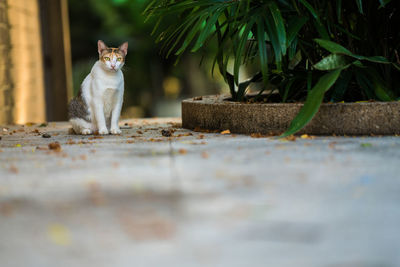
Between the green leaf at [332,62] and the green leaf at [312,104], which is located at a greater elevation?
the green leaf at [332,62]

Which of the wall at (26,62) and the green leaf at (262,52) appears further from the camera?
the wall at (26,62)

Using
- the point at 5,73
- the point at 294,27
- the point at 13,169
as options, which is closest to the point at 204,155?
the point at 13,169

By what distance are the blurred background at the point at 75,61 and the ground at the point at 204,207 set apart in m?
1.62

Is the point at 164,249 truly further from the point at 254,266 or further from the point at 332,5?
the point at 332,5

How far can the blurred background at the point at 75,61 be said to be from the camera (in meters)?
5.18

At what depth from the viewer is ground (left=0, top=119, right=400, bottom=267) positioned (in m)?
1.19

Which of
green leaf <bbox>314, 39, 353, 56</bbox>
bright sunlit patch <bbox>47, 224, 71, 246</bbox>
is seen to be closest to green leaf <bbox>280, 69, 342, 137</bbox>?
green leaf <bbox>314, 39, 353, 56</bbox>

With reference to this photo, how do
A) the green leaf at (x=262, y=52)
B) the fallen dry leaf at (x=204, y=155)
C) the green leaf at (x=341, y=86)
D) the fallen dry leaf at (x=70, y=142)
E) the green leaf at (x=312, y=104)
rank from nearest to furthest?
the fallen dry leaf at (x=204, y=155)
the green leaf at (x=312, y=104)
the green leaf at (x=262, y=52)
the fallen dry leaf at (x=70, y=142)
the green leaf at (x=341, y=86)

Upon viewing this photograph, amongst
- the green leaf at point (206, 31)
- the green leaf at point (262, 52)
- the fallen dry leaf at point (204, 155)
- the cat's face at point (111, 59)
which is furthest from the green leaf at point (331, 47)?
the cat's face at point (111, 59)

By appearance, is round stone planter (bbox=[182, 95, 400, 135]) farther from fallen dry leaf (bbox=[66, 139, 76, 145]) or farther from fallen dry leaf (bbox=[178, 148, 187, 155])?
fallen dry leaf (bbox=[66, 139, 76, 145])

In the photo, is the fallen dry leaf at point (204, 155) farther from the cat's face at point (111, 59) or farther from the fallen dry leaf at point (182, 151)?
the cat's face at point (111, 59)

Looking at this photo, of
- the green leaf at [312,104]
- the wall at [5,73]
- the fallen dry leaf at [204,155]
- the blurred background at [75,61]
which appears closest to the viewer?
the fallen dry leaf at [204,155]

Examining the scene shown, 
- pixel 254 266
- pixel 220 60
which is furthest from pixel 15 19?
pixel 254 266

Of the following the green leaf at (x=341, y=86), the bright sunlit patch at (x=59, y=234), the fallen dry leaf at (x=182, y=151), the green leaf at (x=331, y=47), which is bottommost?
the bright sunlit patch at (x=59, y=234)
